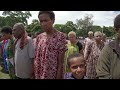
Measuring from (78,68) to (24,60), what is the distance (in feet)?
3.81

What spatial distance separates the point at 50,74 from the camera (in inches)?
93.1

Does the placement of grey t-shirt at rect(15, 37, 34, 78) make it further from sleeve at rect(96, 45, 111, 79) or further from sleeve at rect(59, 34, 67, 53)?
sleeve at rect(96, 45, 111, 79)

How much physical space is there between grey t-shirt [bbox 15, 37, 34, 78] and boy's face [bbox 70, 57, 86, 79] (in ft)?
3.28

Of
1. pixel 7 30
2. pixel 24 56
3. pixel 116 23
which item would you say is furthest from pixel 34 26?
pixel 116 23

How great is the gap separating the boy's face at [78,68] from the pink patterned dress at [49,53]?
1.47 feet

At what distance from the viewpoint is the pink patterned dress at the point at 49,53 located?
2334 millimetres

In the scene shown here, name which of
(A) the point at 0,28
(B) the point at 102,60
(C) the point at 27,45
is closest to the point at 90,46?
(A) the point at 0,28

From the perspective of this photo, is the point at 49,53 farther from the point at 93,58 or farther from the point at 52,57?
the point at 93,58

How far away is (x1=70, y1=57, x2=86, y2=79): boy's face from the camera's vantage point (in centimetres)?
180

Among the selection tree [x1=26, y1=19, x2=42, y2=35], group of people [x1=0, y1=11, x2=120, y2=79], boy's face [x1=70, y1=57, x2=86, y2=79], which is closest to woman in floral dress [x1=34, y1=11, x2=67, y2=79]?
group of people [x1=0, y1=11, x2=120, y2=79]

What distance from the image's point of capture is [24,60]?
286cm
